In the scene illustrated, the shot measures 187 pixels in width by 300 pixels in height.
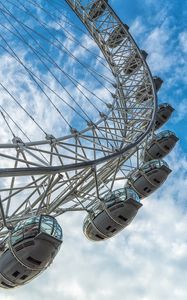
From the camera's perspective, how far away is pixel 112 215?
1970 cm

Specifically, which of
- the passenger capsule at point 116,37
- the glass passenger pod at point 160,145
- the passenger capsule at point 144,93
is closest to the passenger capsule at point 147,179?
the glass passenger pod at point 160,145

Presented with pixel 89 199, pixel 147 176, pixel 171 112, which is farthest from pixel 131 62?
pixel 89 199

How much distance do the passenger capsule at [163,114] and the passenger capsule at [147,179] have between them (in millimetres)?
9341

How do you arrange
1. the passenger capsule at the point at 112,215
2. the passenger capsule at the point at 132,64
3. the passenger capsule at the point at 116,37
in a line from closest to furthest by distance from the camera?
1. the passenger capsule at the point at 112,215
2. the passenger capsule at the point at 132,64
3. the passenger capsule at the point at 116,37

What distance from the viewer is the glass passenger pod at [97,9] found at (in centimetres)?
3634

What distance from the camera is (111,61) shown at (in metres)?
35.2

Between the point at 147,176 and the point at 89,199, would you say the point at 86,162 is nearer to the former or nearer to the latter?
the point at 89,199

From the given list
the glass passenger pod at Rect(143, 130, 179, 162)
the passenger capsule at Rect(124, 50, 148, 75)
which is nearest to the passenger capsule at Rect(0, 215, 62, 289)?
the glass passenger pod at Rect(143, 130, 179, 162)

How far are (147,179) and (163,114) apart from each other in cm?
1085

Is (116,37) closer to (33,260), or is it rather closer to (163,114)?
(163,114)

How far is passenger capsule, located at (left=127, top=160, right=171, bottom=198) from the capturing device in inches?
1000

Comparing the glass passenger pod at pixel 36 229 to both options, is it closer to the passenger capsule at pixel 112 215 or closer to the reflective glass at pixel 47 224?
the reflective glass at pixel 47 224

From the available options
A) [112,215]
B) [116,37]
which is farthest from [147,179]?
[116,37]

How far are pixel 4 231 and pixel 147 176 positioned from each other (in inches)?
395
